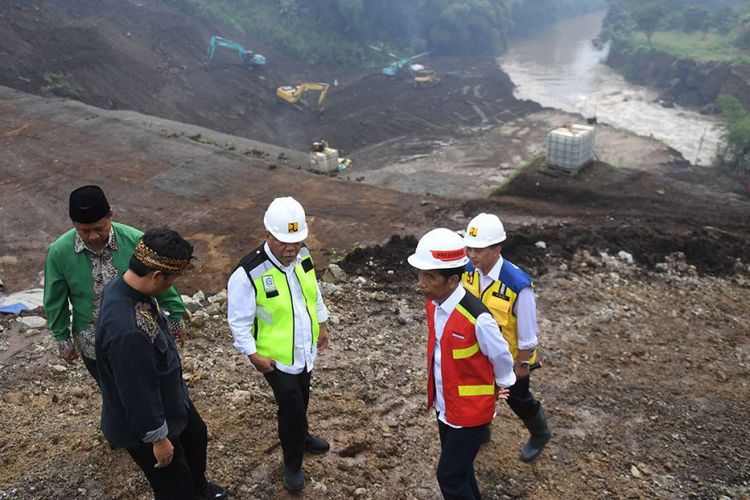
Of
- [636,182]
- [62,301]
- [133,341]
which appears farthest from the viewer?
[636,182]

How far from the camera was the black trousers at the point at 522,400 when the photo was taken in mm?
3812

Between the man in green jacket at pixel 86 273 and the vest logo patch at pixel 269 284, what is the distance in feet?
2.16

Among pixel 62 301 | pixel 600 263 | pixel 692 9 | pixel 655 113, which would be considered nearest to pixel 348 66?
pixel 655 113

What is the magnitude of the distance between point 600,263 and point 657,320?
4.33 ft

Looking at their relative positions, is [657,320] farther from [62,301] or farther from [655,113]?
[655,113]

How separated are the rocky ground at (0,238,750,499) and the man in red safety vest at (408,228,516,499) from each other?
93 centimetres

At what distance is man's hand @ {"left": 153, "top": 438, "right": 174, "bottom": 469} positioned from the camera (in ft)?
8.85

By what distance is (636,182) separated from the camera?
12.8m

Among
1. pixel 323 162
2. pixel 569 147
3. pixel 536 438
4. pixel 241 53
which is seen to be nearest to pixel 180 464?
pixel 536 438

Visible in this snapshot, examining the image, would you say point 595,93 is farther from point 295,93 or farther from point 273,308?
point 273,308

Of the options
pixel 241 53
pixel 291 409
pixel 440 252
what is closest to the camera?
pixel 440 252

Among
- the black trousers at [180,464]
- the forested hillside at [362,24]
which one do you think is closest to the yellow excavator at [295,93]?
the forested hillside at [362,24]

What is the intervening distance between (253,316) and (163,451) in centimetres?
87

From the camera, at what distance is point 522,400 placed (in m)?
3.89
